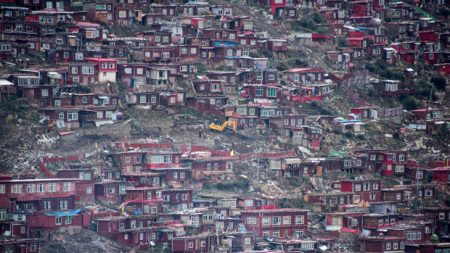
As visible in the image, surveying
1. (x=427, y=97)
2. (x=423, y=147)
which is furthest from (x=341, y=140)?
(x=427, y=97)

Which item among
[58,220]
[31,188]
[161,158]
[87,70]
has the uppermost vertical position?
[87,70]

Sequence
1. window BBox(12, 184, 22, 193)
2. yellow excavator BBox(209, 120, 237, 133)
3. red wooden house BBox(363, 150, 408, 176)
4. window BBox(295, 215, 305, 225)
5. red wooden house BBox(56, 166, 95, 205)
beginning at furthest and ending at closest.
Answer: red wooden house BBox(363, 150, 408, 176) → yellow excavator BBox(209, 120, 237, 133) → window BBox(295, 215, 305, 225) → red wooden house BBox(56, 166, 95, 205) → window BBox(12, 184, 22, 193)

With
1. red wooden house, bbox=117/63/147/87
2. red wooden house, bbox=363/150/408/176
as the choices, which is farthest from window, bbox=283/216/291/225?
red wooden house, bbox=117/63/147/87

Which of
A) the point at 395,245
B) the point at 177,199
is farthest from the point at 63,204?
the point at 395,245

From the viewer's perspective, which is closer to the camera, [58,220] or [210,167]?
[58,220]

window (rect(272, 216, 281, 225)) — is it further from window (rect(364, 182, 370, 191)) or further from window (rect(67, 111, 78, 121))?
window (rect(67, 111, 78, 121))

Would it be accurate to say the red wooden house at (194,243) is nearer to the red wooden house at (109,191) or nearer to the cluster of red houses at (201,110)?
the cluster of red houses at (201,110)

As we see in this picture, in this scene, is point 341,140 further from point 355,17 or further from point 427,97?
point 355,17

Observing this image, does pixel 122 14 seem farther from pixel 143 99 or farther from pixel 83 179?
pixel 83 179
